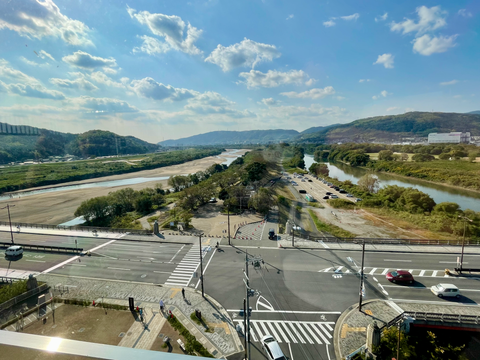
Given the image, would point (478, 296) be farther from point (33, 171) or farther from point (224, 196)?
point (33, 171)

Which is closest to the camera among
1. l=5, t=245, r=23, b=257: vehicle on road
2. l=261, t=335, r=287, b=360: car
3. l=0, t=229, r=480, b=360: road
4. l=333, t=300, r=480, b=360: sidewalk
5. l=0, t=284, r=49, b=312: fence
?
l=261, t=335, r=287, b=360: car

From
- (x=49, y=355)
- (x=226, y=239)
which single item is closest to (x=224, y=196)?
(x=226, y=239)

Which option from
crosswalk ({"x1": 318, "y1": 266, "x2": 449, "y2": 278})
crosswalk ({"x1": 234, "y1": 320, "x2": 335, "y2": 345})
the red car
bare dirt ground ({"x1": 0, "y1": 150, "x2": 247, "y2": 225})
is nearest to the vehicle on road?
bare dirt ground ({"x1": 0, "y1": 150, "x2": 247, "y2": 225})

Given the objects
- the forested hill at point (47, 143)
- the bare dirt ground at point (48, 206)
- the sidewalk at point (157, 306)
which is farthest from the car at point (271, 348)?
the forested hill at point (47, 143)

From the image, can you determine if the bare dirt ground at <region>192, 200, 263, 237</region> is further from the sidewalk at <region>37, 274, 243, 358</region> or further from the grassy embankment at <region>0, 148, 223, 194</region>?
the grassy embankment at <region>0, 148, 223, 194</region>

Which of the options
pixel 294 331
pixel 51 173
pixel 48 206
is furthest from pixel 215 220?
pixel 51 173

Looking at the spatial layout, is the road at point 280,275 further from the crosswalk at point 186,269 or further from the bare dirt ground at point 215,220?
the bare dirt ground at point 215,220
